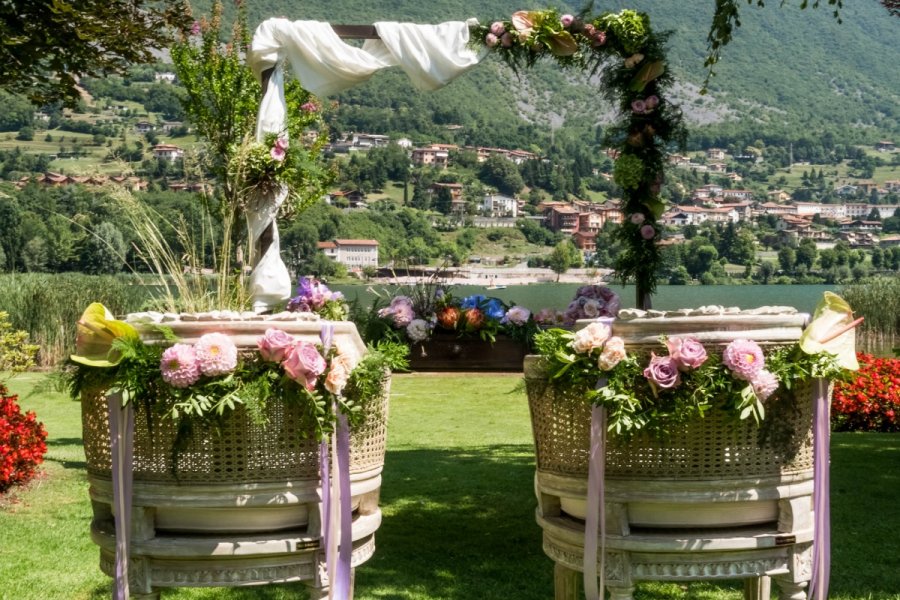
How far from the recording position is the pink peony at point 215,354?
2.29 m

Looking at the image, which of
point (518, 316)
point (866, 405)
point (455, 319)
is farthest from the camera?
point (866, 405)

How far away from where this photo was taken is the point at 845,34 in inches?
5320

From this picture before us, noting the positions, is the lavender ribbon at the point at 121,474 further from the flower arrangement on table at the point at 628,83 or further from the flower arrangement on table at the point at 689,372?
the flower arrangement on table at the point at 628,83

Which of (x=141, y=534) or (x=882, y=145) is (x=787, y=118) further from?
(x=141, y=534)

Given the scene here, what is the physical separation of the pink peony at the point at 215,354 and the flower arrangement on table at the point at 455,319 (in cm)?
376

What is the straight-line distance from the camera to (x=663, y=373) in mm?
2340

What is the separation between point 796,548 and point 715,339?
1.74 ft

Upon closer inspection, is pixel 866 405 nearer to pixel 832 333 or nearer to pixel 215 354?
pixel 832 333

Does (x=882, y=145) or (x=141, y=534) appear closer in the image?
(x=141, y=534)

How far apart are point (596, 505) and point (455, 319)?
3.94 m

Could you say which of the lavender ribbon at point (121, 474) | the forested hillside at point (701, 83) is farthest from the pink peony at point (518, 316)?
the forested hillside at point (701, 83)

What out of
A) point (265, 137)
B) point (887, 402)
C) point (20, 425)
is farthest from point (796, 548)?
point (887, 402)

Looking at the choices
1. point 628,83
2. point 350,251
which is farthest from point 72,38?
point 350,251

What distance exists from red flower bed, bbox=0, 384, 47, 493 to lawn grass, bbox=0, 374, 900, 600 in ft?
0.35
